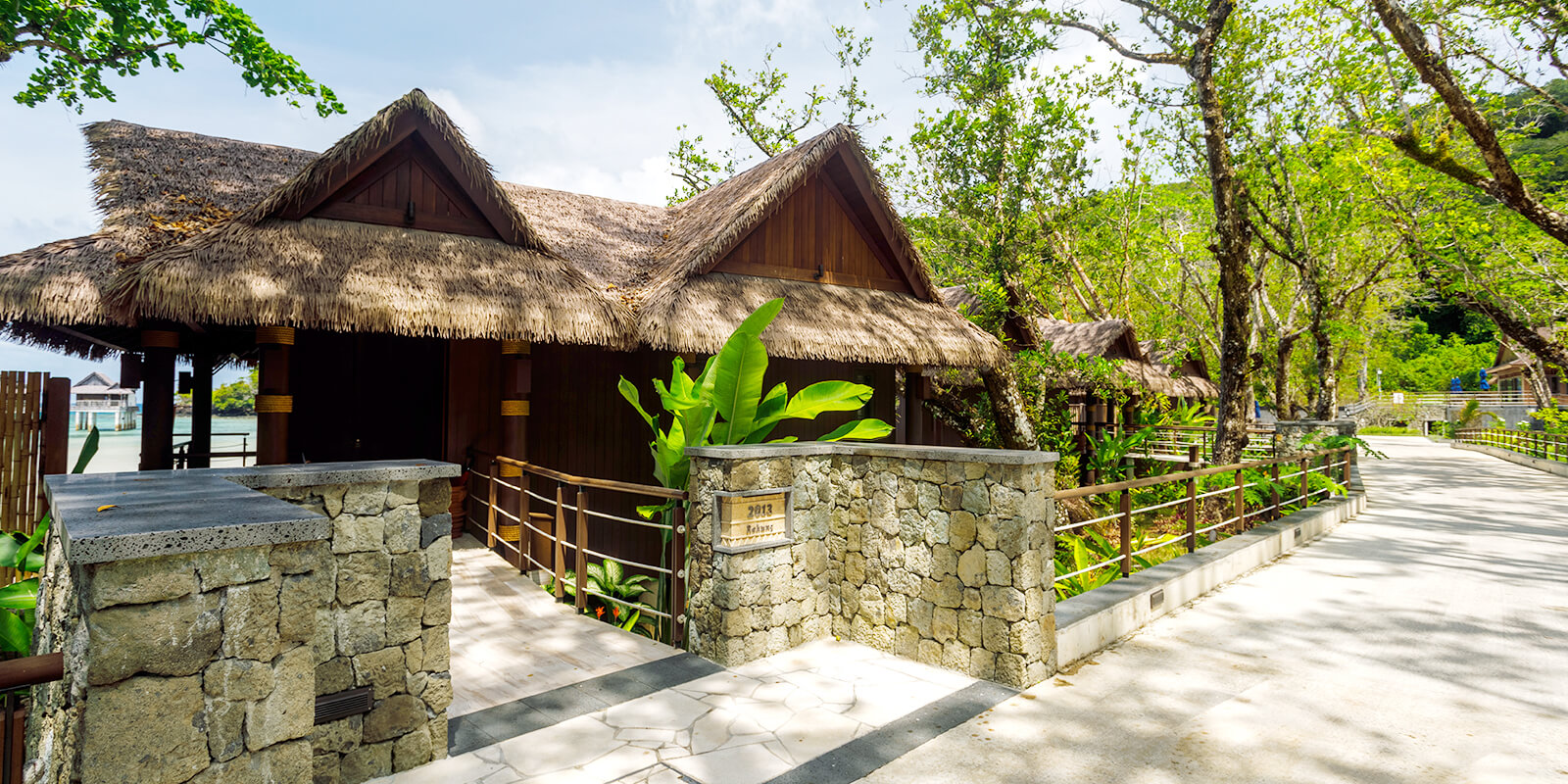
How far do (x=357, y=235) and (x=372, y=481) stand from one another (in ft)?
16.0

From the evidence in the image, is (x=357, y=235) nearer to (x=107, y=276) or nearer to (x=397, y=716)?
(x=107, y=276)

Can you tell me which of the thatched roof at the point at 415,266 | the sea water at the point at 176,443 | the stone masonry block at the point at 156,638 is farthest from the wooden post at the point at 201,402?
the stone masonry block at the point at 156,638

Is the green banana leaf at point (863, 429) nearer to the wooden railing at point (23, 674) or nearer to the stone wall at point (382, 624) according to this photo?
the stone wall at point (382, 624)

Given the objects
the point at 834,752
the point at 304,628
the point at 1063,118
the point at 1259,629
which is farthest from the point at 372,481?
the point at 1063,118

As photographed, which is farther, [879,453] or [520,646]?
[879,453]

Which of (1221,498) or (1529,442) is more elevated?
(1529,442)

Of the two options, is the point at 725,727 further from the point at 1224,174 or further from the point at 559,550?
the point at 1224,174

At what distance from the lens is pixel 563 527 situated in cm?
607

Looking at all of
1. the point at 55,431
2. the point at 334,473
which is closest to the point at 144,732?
the point at 334,473

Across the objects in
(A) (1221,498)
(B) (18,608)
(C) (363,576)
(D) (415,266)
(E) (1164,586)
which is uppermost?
(D) (415,266)

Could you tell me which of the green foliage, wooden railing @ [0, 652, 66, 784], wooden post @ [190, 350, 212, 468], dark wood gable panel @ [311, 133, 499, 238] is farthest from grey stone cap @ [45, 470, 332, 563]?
wooden post @ [190, 350, 212, 468]

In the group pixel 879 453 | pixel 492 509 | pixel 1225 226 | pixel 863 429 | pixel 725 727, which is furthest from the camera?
pixel 1225 226

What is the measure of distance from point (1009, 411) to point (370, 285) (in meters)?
8.48

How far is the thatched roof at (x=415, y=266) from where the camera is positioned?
602 centimetres
